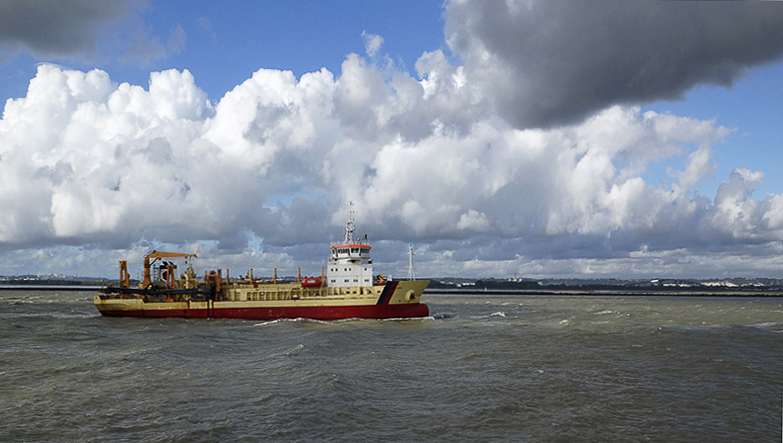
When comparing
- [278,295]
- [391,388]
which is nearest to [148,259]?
[278,295]

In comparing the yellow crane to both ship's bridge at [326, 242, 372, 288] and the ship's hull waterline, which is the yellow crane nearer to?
the ship's hull waterline

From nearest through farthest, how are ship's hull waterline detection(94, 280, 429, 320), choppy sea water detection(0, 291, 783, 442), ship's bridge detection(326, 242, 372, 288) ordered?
choppy sea water detection(0, 291, 783, 442)
ship's hull waterline detection(94, 280, 429, 320)
ship's bridge detection(326, 242, 372, 288)

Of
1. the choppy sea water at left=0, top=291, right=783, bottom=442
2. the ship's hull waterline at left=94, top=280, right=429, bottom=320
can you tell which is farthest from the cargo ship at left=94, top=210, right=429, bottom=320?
the choppy sea water at left=0, top=291, right=783, bottom=442

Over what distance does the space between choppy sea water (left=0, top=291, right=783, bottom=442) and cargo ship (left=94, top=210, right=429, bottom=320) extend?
1126 centimetres

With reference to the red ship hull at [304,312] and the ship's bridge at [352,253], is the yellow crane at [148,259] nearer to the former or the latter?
the red ship hull at [304,312]

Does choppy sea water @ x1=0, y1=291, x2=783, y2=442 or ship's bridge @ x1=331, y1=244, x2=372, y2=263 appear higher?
ship's bridge @ x1=331, y1=244, x2=372, y2=263

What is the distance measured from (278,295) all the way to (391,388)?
33989 millimetres

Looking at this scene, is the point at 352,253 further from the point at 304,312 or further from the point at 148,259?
the point at 148,259

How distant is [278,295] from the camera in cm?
5138

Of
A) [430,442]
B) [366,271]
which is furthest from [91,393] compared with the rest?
[366,271]

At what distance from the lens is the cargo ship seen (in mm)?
47781

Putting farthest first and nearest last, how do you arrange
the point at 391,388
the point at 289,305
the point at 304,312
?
1. the point at 289,305
2. the point at 304,312
3. the point at 391,388

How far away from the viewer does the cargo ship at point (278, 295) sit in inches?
1881

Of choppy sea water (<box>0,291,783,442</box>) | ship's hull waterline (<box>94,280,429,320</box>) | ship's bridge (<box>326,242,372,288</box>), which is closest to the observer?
choppy sea water (<box>0,291,783,442</box>)
